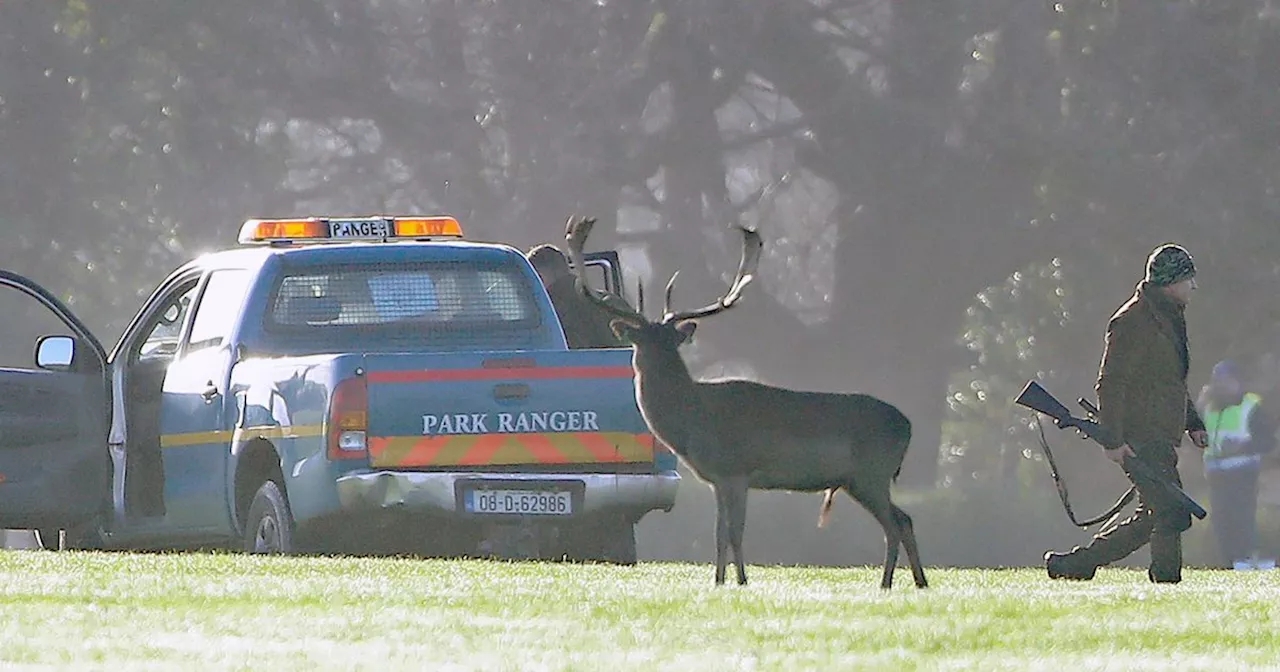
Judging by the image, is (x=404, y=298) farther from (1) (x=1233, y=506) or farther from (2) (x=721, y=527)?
(1) (x=1233, y=506)

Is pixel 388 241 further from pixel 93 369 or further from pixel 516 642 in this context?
pixel 516 642

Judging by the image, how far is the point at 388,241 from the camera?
16297 millimetres

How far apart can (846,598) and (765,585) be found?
1047mm

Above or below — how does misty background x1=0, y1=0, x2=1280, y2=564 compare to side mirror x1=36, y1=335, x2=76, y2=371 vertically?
above

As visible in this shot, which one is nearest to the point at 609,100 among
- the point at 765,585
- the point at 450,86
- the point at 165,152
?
the point at 450,86

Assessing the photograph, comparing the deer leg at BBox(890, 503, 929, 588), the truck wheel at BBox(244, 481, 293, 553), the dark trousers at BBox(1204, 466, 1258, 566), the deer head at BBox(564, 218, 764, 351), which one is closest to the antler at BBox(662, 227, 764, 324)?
the deer head at BBox(564, 218, 764, 351)

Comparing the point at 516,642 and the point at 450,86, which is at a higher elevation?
the point at 450,86

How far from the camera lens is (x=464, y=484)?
1445cm

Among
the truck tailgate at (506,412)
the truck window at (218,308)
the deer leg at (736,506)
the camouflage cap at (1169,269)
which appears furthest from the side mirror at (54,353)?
the camouflage cap at (1169,269)

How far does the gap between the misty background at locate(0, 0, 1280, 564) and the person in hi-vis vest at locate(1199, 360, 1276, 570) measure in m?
8.33

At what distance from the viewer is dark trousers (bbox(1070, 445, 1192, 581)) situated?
1370 centimetres

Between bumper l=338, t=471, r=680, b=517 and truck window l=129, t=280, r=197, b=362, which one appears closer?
bumper l=338, t=471, r=680, b=517

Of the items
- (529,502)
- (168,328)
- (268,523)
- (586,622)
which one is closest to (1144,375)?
(529,502)

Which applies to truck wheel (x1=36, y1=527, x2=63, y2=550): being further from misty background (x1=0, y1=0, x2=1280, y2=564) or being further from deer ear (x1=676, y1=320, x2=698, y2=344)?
misty background (x1=0, y1=0, x2=1280, y2=564)
